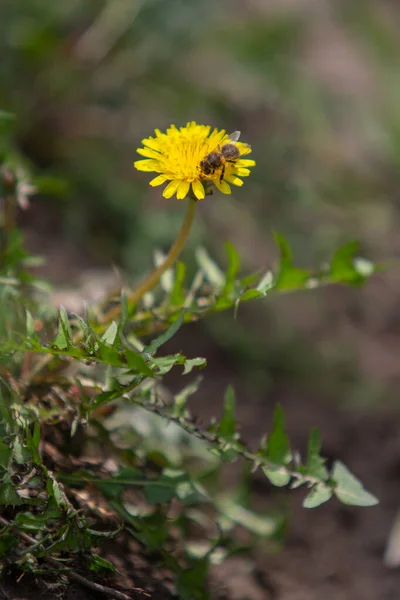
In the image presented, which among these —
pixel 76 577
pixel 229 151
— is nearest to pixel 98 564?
pixel 76 577

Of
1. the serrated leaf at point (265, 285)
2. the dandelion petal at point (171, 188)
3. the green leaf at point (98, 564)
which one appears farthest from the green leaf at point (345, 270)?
the green leaf at point (98, 564)

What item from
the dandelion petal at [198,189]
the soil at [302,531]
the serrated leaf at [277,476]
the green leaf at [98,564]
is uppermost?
the dandelion petal at [198,189]

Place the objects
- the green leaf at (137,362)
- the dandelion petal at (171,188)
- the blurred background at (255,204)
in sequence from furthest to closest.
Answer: the blurred background at (255,204)
the dandelion petal at (171,188)
the green leaf at (137,362)

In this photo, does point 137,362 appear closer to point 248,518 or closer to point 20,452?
point 20,452

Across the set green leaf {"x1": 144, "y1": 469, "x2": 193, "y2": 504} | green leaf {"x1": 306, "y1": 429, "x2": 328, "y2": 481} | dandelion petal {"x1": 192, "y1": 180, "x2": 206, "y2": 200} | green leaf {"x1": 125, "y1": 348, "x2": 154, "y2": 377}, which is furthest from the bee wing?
green leaf {"x1": 144, "y1": 469, "x2": 193, "y2": 504}

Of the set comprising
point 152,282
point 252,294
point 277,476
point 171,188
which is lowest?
point 277,476

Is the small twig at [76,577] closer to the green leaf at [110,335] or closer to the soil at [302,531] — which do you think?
the soil at [302,531]

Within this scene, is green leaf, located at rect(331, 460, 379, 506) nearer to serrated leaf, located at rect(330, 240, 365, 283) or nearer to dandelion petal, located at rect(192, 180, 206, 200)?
serrated leaf, located at rect(330, 240, 365, 283)

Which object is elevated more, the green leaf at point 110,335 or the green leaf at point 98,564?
the green leaf at point 110,335
